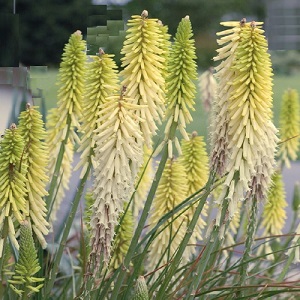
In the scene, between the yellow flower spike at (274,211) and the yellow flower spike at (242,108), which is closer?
the yellow flower spike at (242,108)

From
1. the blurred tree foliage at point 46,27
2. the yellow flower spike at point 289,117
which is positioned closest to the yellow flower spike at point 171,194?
the yellow flower spike at point 289,117

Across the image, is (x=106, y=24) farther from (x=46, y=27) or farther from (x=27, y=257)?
(x=46, y=27)

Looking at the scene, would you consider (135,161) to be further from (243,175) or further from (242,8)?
(242,8)

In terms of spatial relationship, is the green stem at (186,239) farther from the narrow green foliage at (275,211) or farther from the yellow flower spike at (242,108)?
the narrow green foliage at (275,211)

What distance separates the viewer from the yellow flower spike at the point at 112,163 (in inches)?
80.6

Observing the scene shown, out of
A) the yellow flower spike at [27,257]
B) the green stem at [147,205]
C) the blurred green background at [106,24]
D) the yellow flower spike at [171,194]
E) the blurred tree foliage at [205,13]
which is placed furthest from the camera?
the blurred tree foliage at [205,13]

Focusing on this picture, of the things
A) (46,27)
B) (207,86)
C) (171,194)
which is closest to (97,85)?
(171,194)

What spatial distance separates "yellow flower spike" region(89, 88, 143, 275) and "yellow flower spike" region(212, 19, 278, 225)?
0.26 meters

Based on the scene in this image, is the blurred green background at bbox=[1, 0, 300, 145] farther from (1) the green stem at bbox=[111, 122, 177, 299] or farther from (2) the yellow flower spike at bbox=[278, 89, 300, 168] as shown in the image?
(2) the yellow flower spike at bbox=[278, 89, 300, 168]

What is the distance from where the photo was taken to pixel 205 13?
18.5 meters

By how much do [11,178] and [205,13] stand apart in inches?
664

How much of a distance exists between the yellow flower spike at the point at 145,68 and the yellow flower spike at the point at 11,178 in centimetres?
37

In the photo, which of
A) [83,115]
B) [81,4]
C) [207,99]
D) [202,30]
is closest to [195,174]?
[83,115]

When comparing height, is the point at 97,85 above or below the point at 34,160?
above
